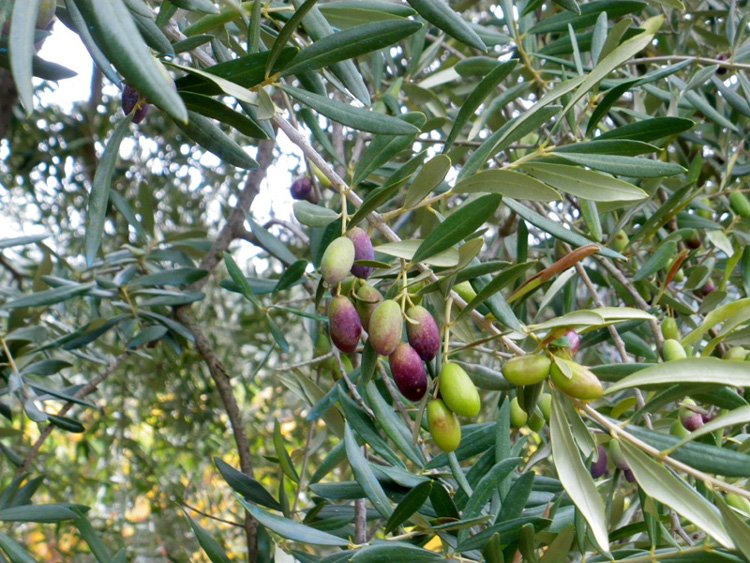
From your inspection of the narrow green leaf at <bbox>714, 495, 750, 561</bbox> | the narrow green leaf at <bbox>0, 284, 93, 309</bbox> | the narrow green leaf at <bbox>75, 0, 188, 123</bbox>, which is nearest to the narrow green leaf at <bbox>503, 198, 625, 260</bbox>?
the narrow green leaf at <bbox>714, 495, 750, 561</bbox>

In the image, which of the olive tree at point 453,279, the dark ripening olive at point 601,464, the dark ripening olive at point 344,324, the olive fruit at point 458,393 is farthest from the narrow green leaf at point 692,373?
the dark ripening olive at point 601,464

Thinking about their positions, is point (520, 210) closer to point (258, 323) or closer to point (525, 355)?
point (525, 355)

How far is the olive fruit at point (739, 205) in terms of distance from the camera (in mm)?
1491

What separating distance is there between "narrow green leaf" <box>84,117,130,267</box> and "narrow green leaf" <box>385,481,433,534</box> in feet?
1.32

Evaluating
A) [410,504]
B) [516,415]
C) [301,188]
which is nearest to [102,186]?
[410,504]

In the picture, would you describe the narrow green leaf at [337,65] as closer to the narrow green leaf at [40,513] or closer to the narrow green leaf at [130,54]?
the narrow green leaf at [130,54]

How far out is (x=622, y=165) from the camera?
877 millimetres

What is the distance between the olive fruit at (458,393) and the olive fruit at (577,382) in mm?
75

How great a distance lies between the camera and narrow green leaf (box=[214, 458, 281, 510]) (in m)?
1.22

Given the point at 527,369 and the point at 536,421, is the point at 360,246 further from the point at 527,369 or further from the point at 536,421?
the point at 536,421

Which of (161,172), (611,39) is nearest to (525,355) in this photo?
(611,39)

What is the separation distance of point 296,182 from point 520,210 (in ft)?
2.87

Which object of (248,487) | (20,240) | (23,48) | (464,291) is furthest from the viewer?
(20,240)

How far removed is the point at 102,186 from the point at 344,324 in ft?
0.89
